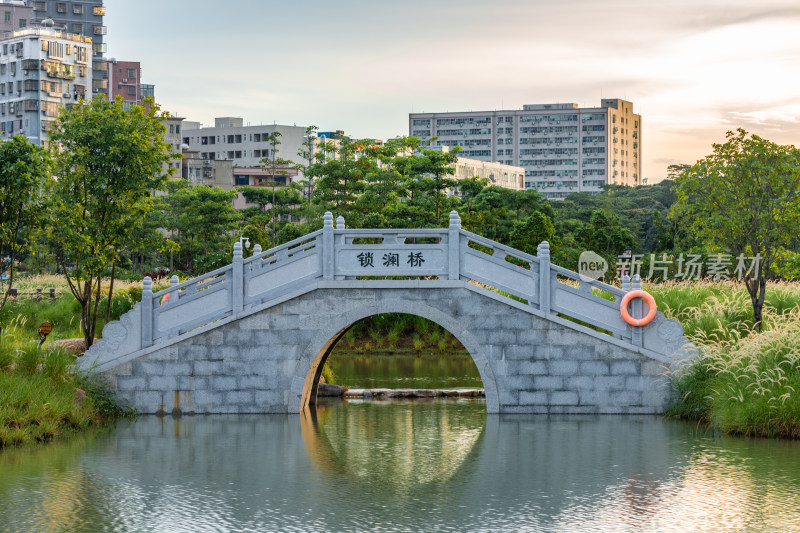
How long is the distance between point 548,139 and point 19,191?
13539cm

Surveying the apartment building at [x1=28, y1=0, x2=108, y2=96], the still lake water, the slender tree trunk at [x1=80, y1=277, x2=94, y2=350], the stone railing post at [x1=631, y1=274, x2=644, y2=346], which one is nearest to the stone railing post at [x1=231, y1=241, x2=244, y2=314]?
the still lake water

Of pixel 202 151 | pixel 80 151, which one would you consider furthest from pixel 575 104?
pixel 80 151

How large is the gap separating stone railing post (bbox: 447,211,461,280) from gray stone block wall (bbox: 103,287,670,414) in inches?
12.4

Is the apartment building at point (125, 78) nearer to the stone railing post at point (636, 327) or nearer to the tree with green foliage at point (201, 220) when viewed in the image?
the tree with green foliage at point (201, 220)

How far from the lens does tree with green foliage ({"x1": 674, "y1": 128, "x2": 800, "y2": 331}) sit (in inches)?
785

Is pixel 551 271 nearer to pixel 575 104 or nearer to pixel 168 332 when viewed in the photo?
pixel 168 332

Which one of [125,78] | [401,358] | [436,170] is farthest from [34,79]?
[401,358]

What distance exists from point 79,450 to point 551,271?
8396mm

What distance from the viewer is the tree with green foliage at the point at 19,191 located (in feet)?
56.9

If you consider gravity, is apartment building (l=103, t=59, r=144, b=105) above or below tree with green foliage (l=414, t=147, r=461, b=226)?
above

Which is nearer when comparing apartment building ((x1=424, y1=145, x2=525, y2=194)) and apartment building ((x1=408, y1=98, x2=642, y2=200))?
apartment building ((x1=424, y1=145, x2=525, y2=194))

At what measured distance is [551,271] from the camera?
58.4 feet

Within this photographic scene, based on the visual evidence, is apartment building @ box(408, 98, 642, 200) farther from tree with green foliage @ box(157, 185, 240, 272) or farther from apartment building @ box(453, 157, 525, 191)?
tree with green foliage @ box(157, 185, 240, 272)

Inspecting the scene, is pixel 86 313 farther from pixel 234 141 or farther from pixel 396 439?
pixel 234 141
